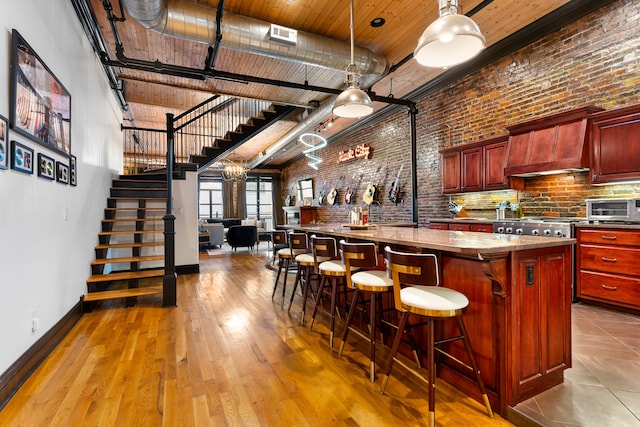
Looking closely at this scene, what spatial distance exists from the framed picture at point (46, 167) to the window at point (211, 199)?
38.0 ft

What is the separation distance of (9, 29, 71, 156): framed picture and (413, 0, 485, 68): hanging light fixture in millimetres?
2954

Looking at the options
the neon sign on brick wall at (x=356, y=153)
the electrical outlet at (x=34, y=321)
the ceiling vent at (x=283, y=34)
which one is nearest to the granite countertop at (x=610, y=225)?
the ceiling vent at (x=283, y=34)

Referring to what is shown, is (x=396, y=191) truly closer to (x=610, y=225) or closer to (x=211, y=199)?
(x=610, y=225)

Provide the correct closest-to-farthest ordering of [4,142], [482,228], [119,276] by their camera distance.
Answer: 1. [4,142]
2. [119,276]
3. [482,228]

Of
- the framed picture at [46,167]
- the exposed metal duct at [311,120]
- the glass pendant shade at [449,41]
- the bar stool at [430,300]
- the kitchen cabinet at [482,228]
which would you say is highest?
the exposed metal duct at [311,120]

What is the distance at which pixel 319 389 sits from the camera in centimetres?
207

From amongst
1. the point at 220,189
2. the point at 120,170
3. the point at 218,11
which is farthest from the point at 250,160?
the point at 218,11

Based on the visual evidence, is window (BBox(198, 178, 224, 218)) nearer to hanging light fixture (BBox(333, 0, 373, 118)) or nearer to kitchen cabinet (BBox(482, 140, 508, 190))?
hanging light fixture (BBox(333, 0, 373, 118))

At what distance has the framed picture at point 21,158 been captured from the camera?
2.19 metres

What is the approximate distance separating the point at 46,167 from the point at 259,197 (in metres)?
12.5

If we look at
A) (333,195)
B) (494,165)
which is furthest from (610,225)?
(333,195)

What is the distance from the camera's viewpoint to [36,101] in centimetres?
255

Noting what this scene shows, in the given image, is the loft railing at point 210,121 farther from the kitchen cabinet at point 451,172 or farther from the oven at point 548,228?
the oven at point 548,228

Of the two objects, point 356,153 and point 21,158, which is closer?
point 21,158
